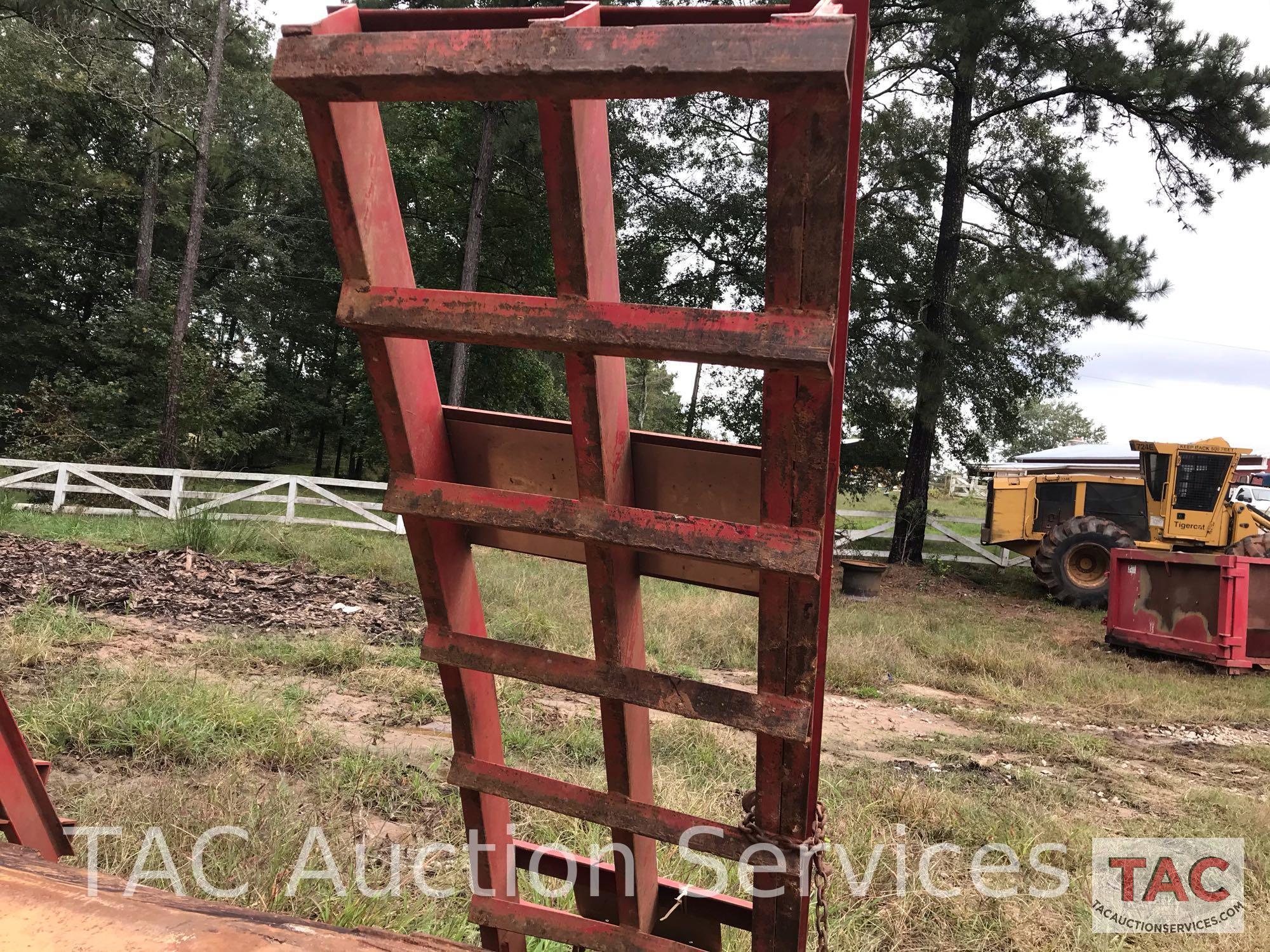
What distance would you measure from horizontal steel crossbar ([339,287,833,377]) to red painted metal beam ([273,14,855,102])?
30cm

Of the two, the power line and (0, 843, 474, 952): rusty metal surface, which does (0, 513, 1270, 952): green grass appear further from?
the power line

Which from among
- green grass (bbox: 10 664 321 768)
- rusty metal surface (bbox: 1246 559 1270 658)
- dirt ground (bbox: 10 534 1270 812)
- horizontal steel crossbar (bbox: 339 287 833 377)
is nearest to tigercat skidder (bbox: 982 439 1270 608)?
rusty metal surface (bbox: 1246 559 1270 658)

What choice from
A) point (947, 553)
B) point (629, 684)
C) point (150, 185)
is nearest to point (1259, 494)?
point (947, 553)

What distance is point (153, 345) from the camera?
20.0 m

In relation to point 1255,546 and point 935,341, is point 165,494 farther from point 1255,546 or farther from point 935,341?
point 1255,546

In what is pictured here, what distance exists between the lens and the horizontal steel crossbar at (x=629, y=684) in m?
1.48

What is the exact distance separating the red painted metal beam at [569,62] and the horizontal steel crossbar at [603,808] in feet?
4.32

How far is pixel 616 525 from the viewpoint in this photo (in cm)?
141

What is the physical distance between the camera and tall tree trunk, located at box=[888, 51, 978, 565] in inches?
607

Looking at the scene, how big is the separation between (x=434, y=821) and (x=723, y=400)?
53.8ft

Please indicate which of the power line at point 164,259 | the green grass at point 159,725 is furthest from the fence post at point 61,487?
the power line at point 164,259

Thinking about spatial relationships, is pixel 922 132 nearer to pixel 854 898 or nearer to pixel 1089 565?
pixel 1089 565

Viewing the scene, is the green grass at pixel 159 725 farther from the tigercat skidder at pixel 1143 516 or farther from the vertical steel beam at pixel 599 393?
the tigercat skidder at pixel 1143 516

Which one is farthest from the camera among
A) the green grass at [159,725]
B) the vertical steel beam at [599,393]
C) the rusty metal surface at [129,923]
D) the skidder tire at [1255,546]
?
the skidder tire at [1255,546]
